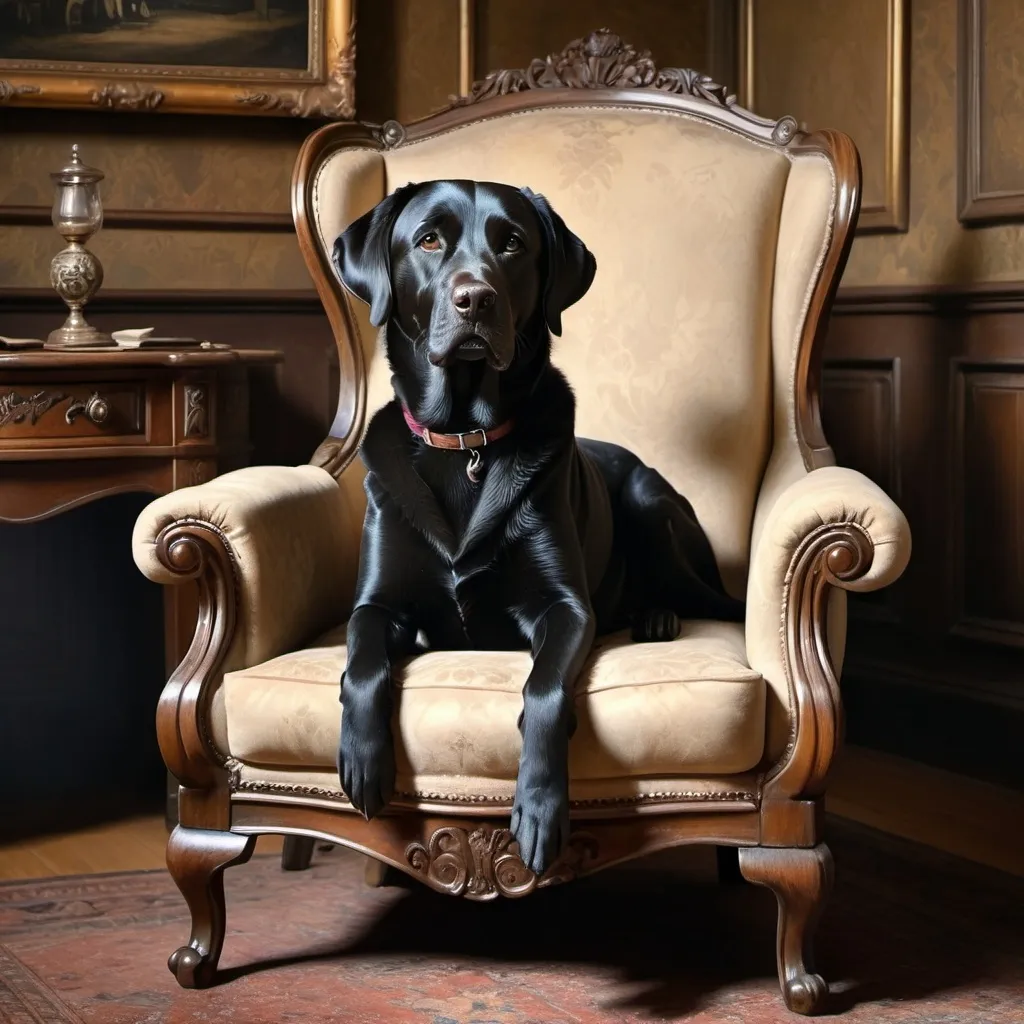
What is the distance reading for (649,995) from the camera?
2.06 metres

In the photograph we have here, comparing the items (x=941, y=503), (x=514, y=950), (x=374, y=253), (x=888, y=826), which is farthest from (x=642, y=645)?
(x=941, y=503)

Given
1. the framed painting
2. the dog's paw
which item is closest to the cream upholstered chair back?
the dog's paw

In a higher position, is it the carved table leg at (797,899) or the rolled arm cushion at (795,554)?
the rolled arm cushion at (795,554)

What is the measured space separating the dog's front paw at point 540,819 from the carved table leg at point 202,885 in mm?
421

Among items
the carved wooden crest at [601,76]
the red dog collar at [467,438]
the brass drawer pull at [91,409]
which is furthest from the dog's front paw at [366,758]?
the carved wooden crest at [601,76]

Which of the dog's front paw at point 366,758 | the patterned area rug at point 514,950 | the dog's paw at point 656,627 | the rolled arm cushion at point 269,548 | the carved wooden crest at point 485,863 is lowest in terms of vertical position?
the patterned area rug at point 514,950

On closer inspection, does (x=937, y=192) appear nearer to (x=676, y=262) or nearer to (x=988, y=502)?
(x=988, y=502)

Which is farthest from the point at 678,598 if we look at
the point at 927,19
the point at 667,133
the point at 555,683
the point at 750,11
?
the point at 750,11

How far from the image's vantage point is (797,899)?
196 cm

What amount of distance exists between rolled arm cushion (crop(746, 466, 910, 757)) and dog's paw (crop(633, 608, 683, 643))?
0.16 m

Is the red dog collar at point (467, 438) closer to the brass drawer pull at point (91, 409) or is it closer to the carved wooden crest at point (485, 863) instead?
the carved wooden crest at point (485, 863)

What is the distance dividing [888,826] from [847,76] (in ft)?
5.16

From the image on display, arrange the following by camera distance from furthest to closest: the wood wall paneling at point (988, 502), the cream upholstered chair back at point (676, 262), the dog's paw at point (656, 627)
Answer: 1. the wood wall paneling at point (988, 502)
2. the cream upholstered chair back at point (676, 262)
3. the dog's paw at point (656, 627)

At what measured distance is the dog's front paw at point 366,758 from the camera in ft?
6.20
